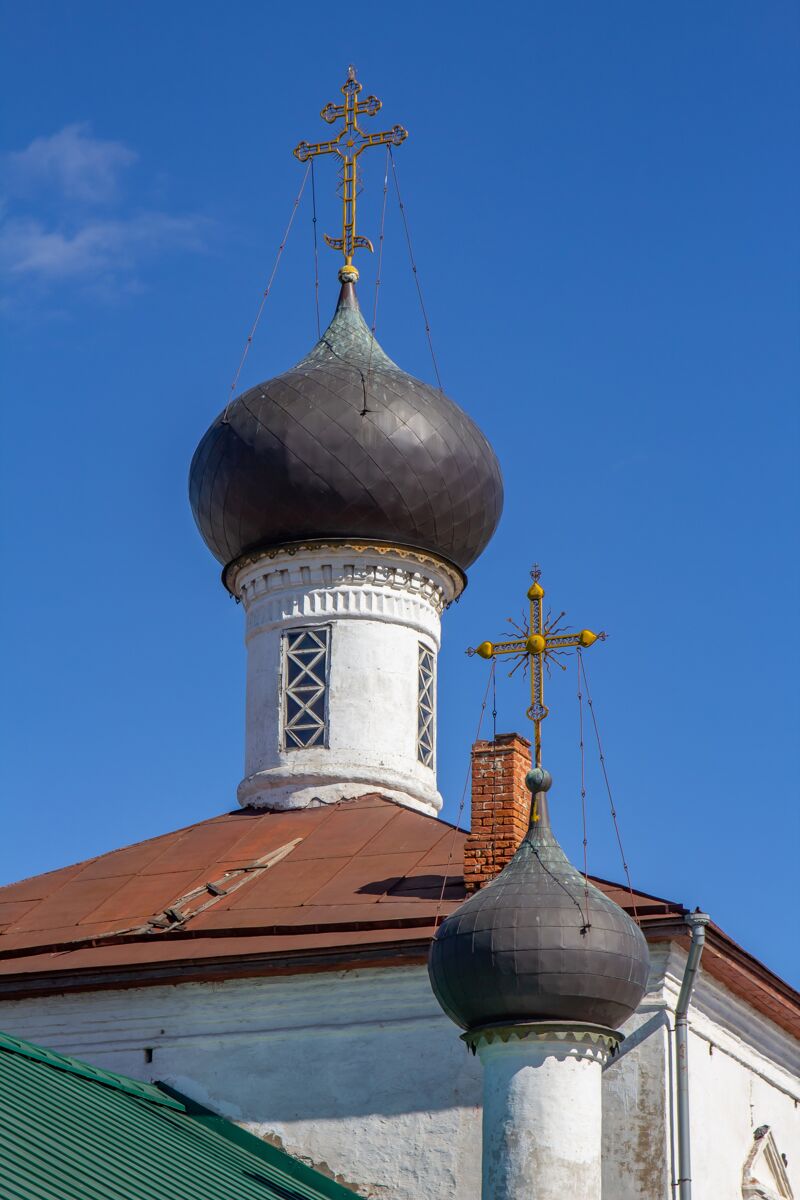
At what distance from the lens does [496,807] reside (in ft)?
38.4

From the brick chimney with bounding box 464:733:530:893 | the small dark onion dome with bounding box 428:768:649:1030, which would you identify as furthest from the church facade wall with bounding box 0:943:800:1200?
the small dark onion dome with bounding box 428:768:649:1030

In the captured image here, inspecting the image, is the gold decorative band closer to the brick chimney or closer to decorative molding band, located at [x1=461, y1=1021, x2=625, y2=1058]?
the brick chimney

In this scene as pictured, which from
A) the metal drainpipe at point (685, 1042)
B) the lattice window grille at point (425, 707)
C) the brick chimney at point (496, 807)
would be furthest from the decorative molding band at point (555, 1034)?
the lattice window grille at point (425, 707)

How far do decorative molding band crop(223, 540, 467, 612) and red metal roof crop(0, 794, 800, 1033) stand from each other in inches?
66.0

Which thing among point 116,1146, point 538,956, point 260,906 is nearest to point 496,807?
point 260,906

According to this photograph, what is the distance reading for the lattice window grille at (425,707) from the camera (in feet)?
48.1

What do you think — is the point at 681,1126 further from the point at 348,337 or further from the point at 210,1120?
the point at 348,337

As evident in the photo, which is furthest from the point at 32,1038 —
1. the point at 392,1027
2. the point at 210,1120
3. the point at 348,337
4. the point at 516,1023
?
the point at 348,337

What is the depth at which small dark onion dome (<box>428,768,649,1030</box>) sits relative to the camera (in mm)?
9383

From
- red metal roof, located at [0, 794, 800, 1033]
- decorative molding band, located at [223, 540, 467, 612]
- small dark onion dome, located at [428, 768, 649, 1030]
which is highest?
decorative molding band, located at [223, 540, 467, 612]

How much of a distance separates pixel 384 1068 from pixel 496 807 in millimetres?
1585

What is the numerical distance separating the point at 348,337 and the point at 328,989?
569 centimetres

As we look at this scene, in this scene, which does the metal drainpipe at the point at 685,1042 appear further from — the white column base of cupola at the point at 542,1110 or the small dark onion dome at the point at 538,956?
the white column base of cupola at the point at 542,1110

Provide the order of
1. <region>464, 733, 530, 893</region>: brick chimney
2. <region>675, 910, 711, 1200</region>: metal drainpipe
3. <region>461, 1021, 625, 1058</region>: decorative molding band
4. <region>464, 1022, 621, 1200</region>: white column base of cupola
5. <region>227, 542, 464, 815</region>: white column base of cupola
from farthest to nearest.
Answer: <region>227, 542, 464, 815</region>: white column base of cupola
<region>464, 733, 530, 893</region>: brick chimney
<region>675, 910, 711, 1200</region>: metal drainpipe
<region>461, 1021, 625, 1058</region>: decorative molding band
<region>464, 1022, 621, 1200</region>: white column base of cupola
